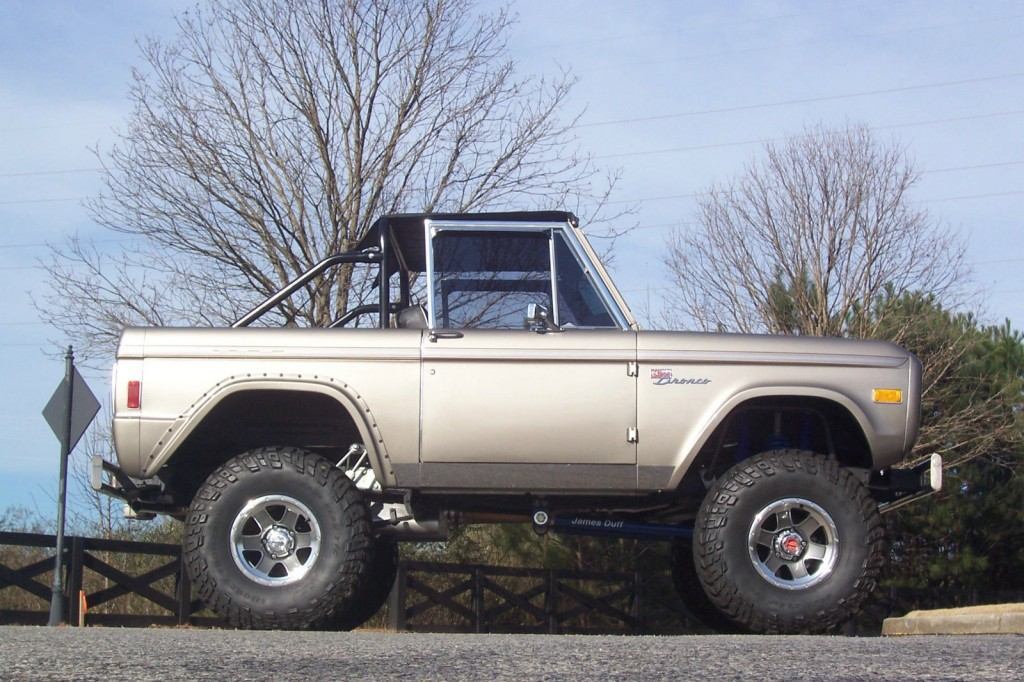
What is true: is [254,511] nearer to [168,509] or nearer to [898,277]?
[168,509]

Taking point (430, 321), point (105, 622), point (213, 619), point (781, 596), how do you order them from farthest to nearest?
point (213, 619) < point (105, 622) < point (430, 321) < point (781, 596)

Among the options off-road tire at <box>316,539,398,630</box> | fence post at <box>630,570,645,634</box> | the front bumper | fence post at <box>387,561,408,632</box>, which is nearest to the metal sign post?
fence post at <box>387,561,408,632</box>

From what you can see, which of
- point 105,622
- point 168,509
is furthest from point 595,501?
point 105,622

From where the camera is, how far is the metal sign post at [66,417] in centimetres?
1290

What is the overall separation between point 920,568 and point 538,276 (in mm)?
18933

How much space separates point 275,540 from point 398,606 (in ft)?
33.2

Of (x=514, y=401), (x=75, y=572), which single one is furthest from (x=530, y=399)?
(x=75, y=572)

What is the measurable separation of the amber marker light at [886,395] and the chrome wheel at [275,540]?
8.89 ft

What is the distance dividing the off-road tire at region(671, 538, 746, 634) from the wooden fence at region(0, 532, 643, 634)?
674 centimetres

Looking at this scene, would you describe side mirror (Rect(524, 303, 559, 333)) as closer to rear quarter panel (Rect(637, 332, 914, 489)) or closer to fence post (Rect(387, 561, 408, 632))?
rear quarter panel (Rect(637, 332, 914, 489))

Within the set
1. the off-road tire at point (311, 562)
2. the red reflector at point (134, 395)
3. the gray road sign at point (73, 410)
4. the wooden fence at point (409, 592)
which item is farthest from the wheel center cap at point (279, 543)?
the gray road sign at point (73, 410)

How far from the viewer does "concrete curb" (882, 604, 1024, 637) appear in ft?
28.7

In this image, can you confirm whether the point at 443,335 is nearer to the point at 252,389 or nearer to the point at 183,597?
the point at 252,389

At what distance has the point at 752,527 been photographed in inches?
250
